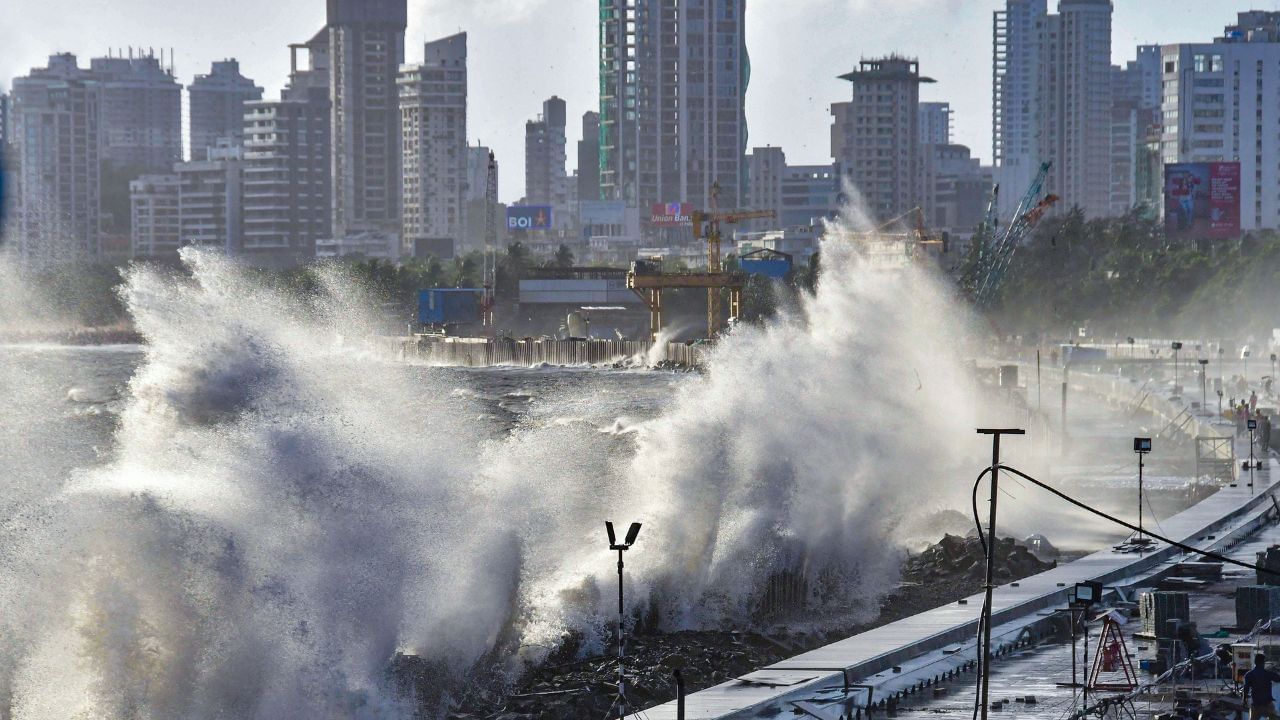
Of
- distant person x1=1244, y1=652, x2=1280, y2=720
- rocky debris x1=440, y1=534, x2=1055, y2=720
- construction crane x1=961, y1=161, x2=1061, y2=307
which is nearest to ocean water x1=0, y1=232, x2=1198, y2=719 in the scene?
rocky debris x1=440, y1=534, x2=1055, y2=720

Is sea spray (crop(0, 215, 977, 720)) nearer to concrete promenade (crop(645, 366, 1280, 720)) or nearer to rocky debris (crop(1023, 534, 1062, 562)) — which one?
rocky debris (crop(1023, 534, 1062, 562))

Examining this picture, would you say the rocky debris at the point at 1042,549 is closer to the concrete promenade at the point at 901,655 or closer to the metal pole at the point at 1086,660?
the concrete promenade at the point at 901,655

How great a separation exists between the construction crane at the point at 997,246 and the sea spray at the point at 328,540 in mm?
114915

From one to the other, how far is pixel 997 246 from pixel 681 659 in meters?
151

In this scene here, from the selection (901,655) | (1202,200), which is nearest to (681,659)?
(901,655)

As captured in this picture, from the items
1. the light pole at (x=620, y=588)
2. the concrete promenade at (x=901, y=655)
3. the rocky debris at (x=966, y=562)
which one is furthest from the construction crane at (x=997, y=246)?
the light pole at (x=620, y=588)

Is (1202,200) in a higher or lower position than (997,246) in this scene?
higher

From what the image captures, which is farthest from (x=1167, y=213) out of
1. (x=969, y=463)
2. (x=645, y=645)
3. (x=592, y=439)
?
(x=645, y=645)

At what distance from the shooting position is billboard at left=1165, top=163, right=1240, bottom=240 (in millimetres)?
182625

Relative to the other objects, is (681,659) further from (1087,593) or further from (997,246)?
(997,246)

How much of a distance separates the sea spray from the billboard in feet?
457

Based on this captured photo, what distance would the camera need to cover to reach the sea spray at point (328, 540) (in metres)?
30.0

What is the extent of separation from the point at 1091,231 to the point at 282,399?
554 feet

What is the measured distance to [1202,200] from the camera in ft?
606
